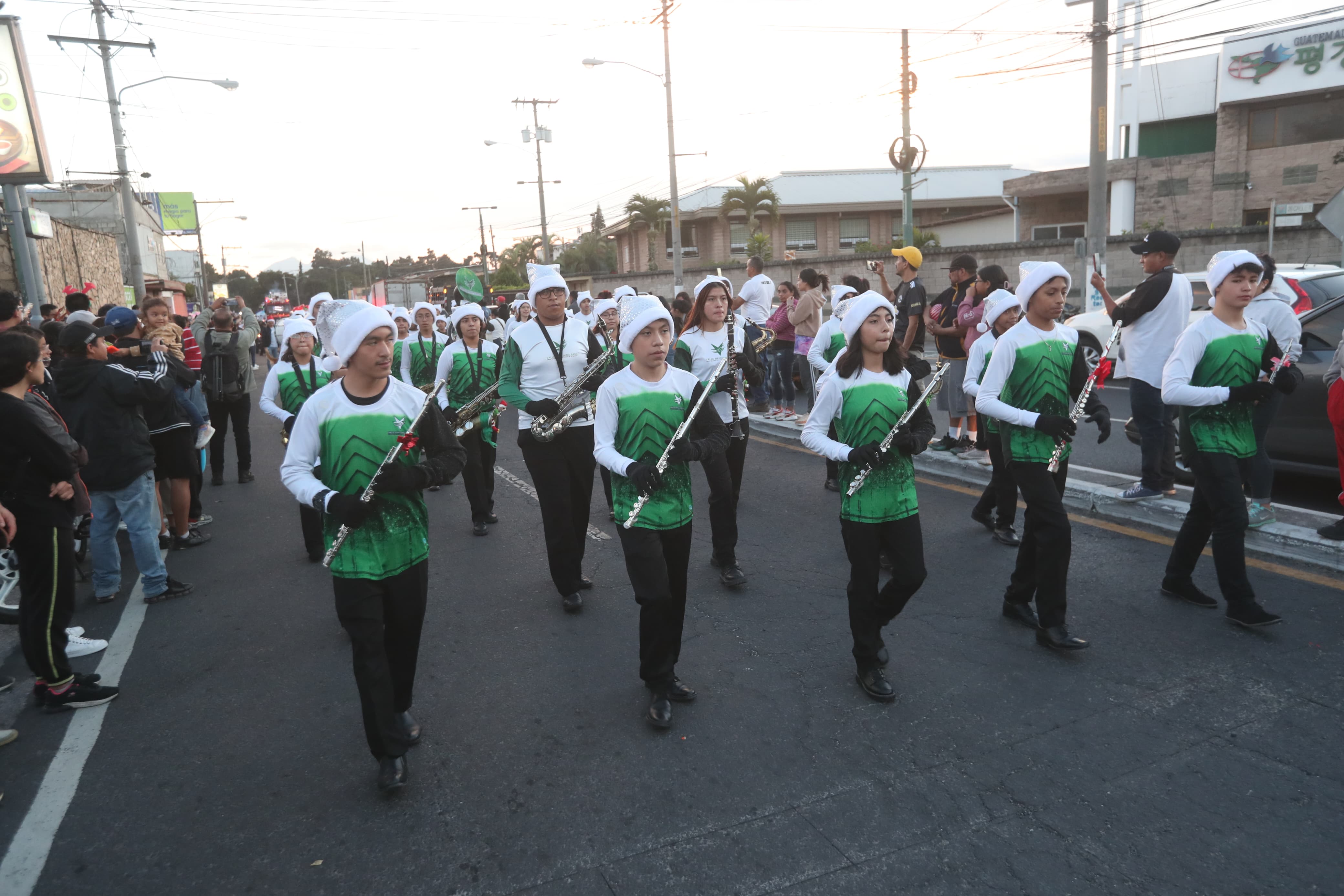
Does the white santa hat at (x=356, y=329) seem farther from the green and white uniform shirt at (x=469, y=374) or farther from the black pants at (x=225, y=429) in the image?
the black pants at (x=225, y=429)

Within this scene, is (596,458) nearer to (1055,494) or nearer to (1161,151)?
(1055,494)

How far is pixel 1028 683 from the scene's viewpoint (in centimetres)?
425

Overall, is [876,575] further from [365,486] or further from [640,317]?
[365,486]

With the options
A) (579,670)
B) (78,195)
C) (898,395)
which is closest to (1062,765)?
(898,395)

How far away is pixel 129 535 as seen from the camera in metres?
6.16

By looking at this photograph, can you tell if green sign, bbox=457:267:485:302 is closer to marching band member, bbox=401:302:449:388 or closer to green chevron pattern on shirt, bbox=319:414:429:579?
marching band member, bbox=401:302:449:388

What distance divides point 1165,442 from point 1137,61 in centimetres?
3617

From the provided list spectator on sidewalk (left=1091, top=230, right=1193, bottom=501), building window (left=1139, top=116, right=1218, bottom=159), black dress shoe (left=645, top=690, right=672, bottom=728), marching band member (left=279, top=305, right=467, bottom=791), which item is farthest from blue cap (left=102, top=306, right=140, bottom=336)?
building window (left=1139, top=116, right=1218, bottom=159)

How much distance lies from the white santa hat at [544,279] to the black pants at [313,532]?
8.00ft

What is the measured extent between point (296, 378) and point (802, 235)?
43.1 m

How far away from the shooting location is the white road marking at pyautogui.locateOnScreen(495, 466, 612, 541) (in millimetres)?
7238

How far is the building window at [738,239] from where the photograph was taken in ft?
152

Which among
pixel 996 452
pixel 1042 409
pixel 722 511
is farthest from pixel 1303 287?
pixel 722 511

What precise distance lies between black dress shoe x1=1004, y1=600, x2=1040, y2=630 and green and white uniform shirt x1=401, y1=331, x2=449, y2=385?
19.1ft
